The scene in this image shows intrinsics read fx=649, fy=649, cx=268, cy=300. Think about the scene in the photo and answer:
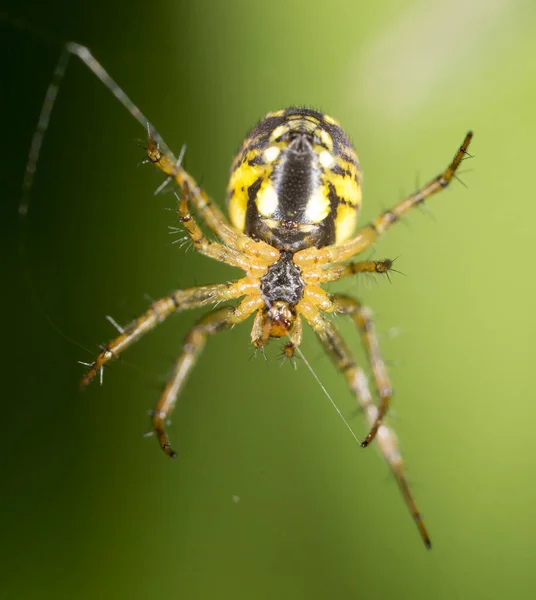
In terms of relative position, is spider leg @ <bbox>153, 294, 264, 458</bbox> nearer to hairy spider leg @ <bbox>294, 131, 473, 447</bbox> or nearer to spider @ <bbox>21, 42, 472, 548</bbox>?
spider @ <bbox>21, 42, 472, 548</bbox>

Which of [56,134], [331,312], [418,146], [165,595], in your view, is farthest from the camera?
[56,134]

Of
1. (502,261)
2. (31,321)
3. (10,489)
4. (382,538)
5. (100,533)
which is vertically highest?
(31,321)

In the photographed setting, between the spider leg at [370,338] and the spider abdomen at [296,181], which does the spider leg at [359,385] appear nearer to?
the spider leg at [370,338]

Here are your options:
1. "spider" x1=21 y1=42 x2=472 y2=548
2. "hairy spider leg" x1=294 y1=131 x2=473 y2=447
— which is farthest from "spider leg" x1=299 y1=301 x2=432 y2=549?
"hairy spider leg" x1=294 y1=131 x2=473 y2=447

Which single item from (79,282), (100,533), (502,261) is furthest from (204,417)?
(502,261)

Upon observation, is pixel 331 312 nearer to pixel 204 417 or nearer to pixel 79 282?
pixel 204 417
